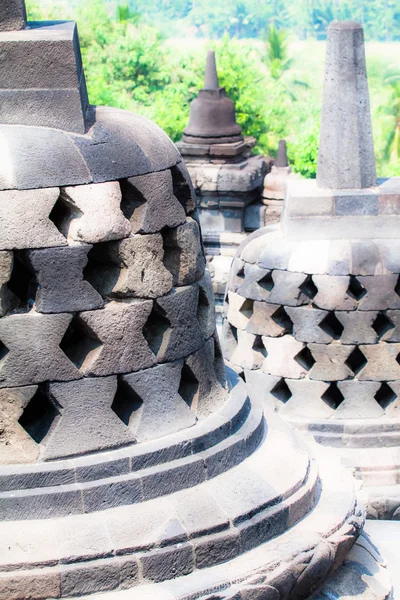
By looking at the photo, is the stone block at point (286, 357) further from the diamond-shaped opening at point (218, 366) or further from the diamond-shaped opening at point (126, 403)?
the diamond-shaped opening at point (126, 403)

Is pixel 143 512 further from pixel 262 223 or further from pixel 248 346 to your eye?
pixel 262 223

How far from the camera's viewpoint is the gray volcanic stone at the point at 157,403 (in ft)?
14.0

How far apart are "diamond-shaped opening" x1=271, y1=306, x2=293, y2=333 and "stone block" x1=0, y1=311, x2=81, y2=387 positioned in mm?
3442

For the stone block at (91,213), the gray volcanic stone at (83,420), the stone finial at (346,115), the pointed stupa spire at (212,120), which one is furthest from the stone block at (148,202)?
the pointed stupa spire at (212,120)

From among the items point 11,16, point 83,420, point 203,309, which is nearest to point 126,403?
point 83,420

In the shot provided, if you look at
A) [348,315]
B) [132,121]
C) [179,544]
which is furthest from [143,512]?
[348,315]

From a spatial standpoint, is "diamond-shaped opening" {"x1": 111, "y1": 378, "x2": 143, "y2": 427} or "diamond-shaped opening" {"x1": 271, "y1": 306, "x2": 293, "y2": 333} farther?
"diamond-shaped opening" {"x1": 271, "y1": 306, "x2": 293, "y2": 333}

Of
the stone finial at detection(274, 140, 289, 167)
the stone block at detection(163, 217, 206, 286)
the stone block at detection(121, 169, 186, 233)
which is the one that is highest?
the stone block at detection(121, 169, 186, 233)

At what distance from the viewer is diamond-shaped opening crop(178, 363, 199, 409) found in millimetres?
4553

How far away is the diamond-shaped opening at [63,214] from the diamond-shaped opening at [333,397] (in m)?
3.69

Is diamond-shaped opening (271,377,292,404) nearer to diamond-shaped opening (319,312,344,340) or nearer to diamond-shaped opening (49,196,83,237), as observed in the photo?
diamond-shaped opening (319,312,344,340)

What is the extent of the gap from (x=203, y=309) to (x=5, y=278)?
103 centimetres

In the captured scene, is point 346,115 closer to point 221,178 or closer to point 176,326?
point 176,326

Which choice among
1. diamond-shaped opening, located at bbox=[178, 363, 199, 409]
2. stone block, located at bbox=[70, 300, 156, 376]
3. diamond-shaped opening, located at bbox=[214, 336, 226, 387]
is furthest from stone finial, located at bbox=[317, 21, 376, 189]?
stone block, located at bbox=[70, 300, 156, 376]
